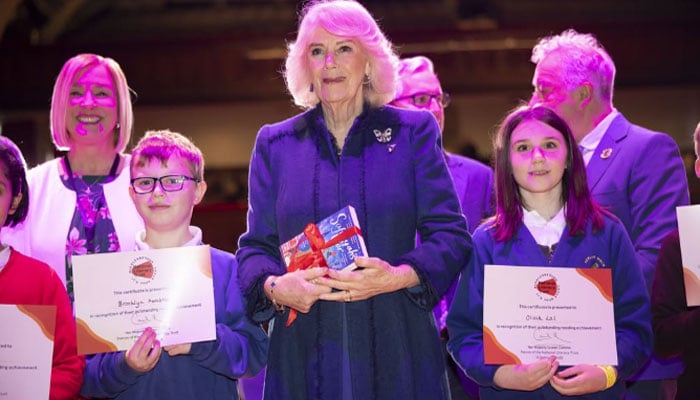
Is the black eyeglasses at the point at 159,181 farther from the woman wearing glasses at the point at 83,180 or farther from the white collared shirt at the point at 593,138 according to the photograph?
the white collared shirt at the point at 593,138

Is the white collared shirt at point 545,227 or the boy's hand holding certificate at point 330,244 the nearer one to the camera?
the boy's hand holding certificate at point 330,244

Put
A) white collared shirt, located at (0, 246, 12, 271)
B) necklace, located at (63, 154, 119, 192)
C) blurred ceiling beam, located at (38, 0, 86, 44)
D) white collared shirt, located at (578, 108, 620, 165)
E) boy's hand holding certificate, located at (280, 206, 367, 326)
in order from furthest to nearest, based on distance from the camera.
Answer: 1. blurred ceiling beam, located at (38, 0, 86, 44)
2. white collared shirt, located at (578, 108, 620, 165)
3. necklace, located at (63, 154, 119, 192)
4. white collared shirt, located at (0, 246, 12, 271)
5. boy's hand holding certificate, located at (280, 206, 367, 326)

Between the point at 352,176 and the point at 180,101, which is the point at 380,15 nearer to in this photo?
the point at 180,101

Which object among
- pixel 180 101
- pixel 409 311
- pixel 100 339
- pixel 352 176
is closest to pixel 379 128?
pixel 352 176

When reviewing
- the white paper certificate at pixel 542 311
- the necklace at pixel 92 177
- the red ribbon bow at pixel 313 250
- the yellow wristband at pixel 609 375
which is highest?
the necklace at pixel 92 177

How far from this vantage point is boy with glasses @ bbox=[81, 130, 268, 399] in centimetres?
249

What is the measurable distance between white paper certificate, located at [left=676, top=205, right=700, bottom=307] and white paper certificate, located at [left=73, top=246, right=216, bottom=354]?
1484mm

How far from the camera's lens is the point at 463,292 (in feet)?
8.50

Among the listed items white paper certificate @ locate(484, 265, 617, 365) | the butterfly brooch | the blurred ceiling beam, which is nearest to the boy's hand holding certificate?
the butterfly brooch

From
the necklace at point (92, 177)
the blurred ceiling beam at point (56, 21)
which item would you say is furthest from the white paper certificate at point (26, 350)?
the blurred ceiling beam at point (56, 21)

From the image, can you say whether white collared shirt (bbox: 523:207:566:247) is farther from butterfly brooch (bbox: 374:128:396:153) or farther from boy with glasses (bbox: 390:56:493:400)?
boy with glasses (bbox: 390:56:493:400)

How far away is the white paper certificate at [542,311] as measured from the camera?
2439 millimetres

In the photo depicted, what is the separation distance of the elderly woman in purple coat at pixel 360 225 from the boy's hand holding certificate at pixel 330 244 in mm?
36

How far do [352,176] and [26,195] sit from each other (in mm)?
1163
